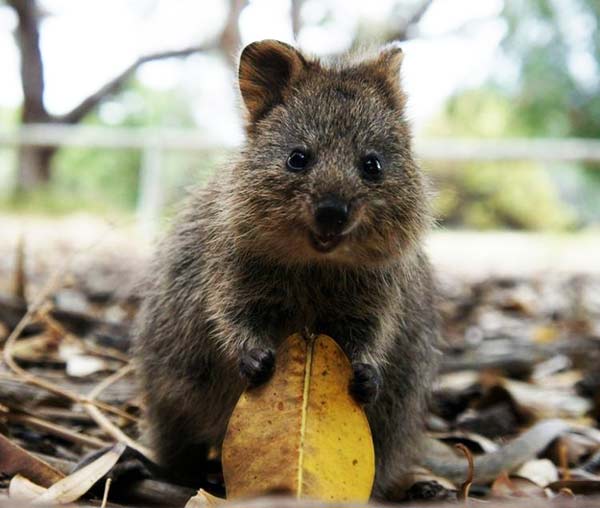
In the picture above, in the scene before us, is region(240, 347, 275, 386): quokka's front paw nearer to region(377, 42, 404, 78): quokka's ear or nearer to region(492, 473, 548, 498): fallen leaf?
region(492, 473, 548, 498): fallen leaf

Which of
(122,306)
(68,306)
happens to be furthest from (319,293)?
(122,306)

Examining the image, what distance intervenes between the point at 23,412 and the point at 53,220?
1335 cm

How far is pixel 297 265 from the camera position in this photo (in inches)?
137

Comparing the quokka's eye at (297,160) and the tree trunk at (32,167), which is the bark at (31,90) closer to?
the tree trunk at (32,167)

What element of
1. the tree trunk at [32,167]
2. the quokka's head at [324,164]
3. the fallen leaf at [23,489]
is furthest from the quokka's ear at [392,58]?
the tree trunk at [32,167]

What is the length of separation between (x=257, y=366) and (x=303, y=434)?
373 mm

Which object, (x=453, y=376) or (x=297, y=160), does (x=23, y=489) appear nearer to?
(x=297, y=160)

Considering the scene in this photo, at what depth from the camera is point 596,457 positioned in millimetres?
4223

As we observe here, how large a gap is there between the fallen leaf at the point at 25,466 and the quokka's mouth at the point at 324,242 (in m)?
1.39

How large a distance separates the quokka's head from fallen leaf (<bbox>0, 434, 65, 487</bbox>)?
3.97 feet

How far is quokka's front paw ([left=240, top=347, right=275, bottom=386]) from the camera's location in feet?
10.1

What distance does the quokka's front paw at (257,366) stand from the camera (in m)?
3.09

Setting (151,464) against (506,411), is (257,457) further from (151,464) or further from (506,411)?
(506,411)

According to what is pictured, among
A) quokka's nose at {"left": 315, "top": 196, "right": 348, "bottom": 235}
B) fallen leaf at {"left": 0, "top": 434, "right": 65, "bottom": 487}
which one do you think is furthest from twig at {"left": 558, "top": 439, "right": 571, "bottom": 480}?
fallen leaf at {"left": 0, "top": 434, "right": 65, "bottom": 487}
